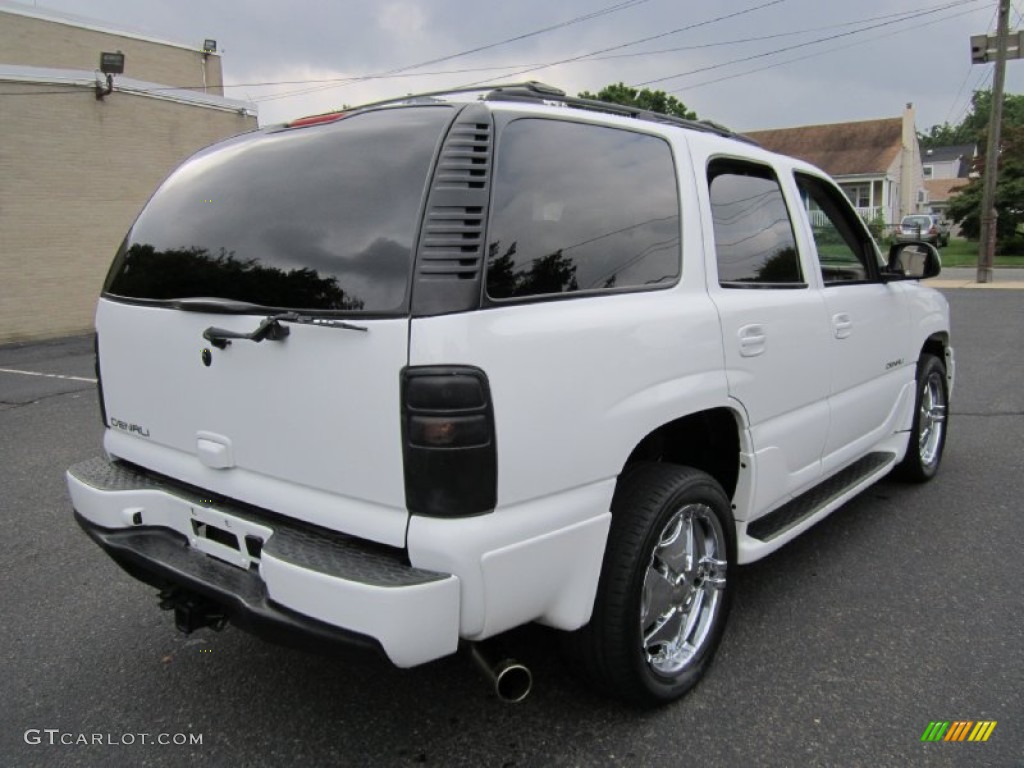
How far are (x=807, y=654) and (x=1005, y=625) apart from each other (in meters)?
0.89

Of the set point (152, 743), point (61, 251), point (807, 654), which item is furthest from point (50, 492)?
point (61, 251)

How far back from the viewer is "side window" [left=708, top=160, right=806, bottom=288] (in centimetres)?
302

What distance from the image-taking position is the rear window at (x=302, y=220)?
2145 mm

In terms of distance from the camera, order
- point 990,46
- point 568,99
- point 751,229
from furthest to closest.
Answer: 1. point 990,46
2. point 751,229
3. point 568,99

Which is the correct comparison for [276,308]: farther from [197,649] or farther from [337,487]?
[197,649]

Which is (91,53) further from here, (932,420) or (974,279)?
(974,279)

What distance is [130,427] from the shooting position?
2.84m

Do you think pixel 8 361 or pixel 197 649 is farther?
pixel 8 361

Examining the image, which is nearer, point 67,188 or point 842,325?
point 842,325

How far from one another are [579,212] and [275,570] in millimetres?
1382

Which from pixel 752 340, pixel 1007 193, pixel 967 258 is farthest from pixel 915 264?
pixel 1007 193

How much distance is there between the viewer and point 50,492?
5.14 metres
